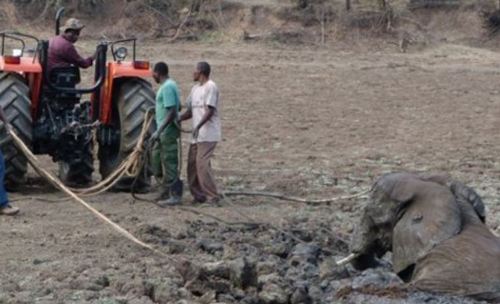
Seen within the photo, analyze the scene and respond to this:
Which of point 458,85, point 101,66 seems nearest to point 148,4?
point 458,85

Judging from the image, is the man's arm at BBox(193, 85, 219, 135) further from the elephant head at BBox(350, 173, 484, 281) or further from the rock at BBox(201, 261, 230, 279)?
the elephant head at BBox(350, 173, 484, 281)

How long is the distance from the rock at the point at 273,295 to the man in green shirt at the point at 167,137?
4054 millimetres

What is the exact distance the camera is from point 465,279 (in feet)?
25.5

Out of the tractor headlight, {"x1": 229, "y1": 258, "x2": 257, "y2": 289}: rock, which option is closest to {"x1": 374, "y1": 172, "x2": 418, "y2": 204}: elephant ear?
{"x1": 229, "y1": 258, "x2": 257, "y2": 289}: rock

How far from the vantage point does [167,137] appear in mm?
12742

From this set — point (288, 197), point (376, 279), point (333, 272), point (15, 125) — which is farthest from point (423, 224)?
point (15, 125)

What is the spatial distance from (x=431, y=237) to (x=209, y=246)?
2842 millimetres

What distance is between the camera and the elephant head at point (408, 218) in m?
8.02

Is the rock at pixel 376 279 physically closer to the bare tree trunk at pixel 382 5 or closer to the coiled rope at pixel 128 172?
the coiled rope at pixel 128 172

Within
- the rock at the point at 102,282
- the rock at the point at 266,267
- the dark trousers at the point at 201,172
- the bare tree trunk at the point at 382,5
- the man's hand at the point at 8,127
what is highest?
the bare tree trunk at the point at 382,5

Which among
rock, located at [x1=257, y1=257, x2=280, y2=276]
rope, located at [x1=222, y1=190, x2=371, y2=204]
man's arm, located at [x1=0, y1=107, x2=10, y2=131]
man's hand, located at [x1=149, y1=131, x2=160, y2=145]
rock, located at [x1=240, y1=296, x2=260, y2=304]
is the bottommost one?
rock, located at [x1=240, y1=296, x2=260, y2=304]

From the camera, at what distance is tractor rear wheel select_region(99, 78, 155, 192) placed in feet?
43.7

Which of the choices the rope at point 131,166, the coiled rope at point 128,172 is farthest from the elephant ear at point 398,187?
the rope at point 131,166

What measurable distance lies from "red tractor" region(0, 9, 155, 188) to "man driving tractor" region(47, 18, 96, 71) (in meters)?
0.09
